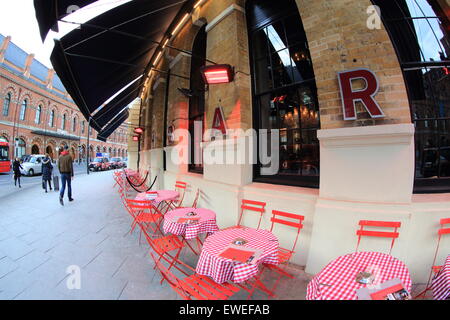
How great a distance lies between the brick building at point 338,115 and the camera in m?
2.32

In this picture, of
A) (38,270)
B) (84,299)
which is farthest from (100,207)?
(84,299)

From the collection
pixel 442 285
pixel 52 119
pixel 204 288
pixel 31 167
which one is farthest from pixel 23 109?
pixel 442 285

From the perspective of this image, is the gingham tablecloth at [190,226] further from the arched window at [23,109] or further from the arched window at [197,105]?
the arched window at [23,109]

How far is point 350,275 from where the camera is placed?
5.07ft

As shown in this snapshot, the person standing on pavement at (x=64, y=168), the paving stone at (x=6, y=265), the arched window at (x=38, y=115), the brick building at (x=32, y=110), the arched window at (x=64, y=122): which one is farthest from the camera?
the arched window at (x=64, y=122)

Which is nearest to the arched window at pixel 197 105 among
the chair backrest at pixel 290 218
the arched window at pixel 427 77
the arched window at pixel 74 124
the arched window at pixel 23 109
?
the chair backrest at pixel 290 218

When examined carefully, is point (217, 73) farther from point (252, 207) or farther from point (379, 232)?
point (379, 232)

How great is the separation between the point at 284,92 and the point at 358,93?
4.67 feet

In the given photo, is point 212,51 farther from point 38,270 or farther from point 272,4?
point 38,270

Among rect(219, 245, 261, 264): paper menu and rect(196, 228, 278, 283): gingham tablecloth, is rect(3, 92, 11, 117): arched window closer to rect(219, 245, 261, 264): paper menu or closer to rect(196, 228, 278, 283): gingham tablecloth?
rect(196, 228, 278, 283): gingham tablecloth

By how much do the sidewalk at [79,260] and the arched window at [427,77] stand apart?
2.46 m

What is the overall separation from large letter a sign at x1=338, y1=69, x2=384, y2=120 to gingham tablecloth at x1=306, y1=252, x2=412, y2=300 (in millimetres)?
1664

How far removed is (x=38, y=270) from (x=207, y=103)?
14.4 feet
